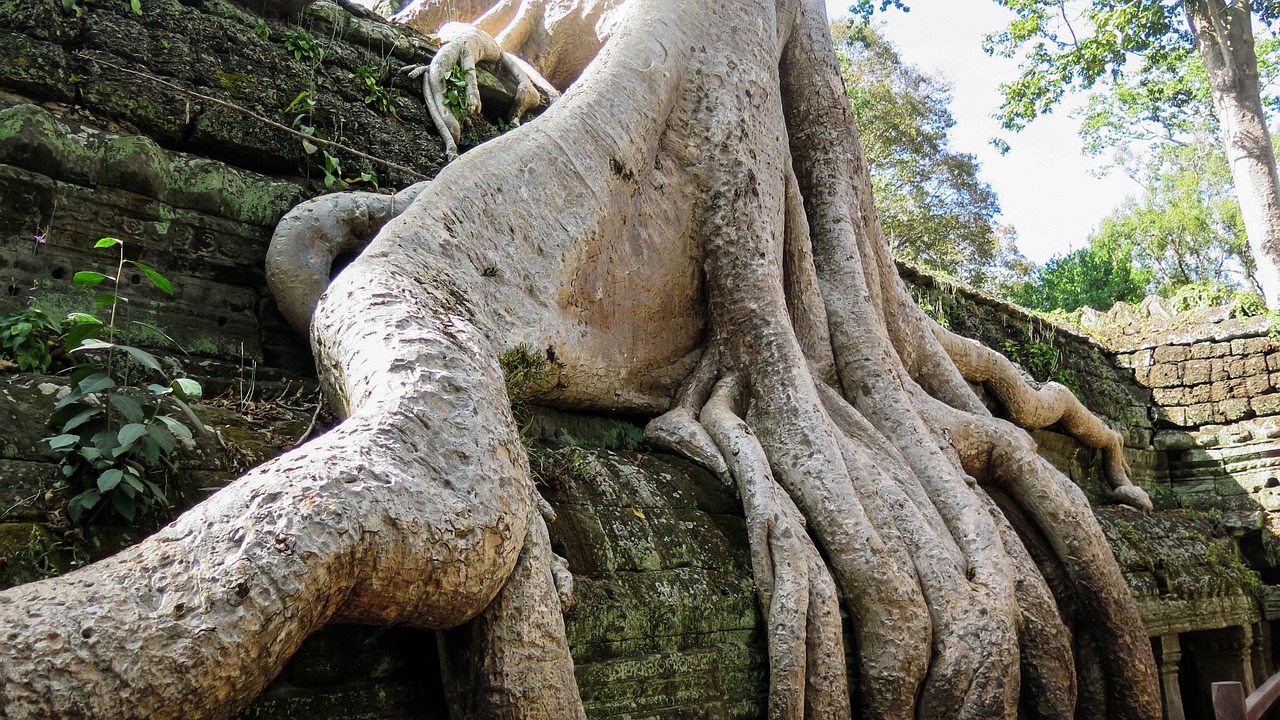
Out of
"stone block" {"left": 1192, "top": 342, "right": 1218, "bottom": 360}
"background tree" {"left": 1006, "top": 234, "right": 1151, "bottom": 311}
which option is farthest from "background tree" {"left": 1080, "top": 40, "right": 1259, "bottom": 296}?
"stone block" {"left": 1192, "top": 342, "right": 1218, "bottom": 360}

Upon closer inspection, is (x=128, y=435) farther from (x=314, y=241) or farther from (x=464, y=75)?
(x=464, y=75)

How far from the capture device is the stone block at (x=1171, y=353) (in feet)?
29.6

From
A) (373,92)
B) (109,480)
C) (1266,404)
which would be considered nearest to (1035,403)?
(373,92)

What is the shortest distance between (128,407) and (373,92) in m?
2.44

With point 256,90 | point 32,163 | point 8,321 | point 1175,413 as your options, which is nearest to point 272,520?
point 8,321

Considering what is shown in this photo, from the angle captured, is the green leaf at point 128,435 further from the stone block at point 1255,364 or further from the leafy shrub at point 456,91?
the stone block at point 1255,364

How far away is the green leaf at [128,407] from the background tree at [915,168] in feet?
57.1

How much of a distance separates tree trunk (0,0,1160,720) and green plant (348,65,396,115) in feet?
3.11

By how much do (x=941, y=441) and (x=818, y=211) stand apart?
1.26 metres

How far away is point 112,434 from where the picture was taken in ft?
6.61

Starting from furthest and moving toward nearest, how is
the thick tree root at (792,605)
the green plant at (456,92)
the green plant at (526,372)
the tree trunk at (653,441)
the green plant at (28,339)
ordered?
the green plant at (456,92) < the green plant at (526,372) < the thick tree root at (792,605) < the green plant at (28,339) < the tree trunk at (653,441)

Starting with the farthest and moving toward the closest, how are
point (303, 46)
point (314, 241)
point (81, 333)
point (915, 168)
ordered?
point (915, 168) < point (303, 46) < point (314, 241) < point (81, 333)

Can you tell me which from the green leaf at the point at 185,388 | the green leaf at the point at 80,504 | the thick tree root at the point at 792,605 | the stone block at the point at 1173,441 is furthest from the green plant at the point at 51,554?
the stone block at the point at 1173,441

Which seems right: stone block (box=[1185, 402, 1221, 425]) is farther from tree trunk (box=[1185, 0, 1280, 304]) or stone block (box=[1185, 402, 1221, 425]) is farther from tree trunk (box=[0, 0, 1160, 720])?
tree trunk (box=[0, 0, 1160, 720])
